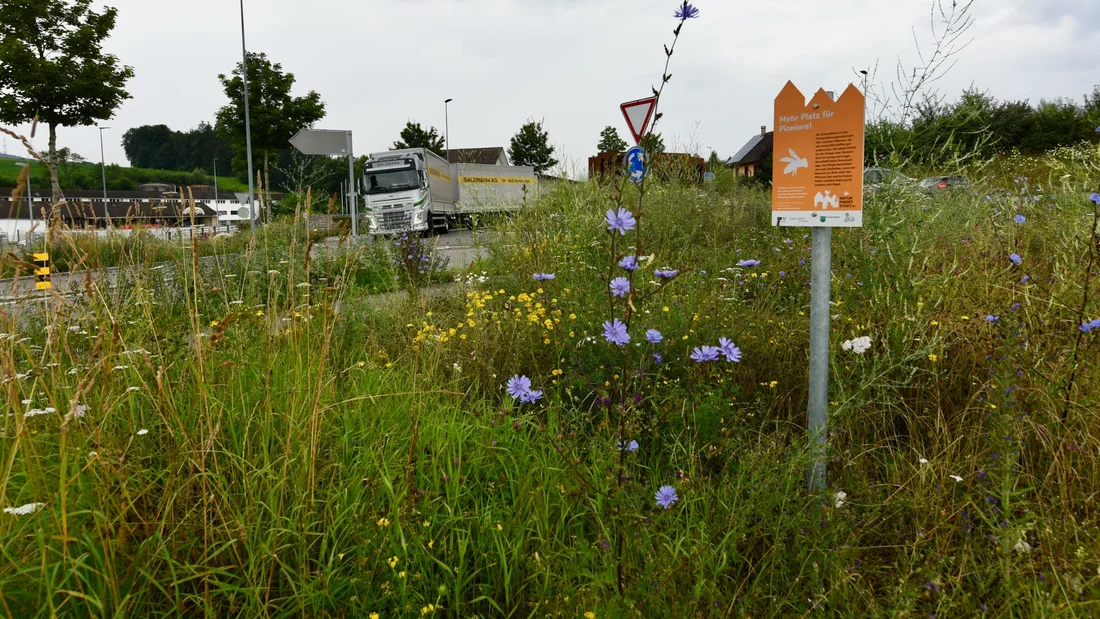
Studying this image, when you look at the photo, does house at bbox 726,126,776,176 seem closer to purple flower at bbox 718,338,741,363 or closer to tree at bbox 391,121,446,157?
tree at bbox 391,121,446,157

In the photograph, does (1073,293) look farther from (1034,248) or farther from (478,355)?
(478,355)

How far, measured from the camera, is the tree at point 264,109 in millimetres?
27031

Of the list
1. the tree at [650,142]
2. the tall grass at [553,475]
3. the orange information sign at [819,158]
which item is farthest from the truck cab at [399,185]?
the tree at [650,142]

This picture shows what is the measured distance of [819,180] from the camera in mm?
2305

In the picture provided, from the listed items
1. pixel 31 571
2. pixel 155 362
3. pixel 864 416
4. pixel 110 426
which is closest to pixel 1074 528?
pixel 864 416

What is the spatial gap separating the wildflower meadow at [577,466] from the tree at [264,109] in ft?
89.0

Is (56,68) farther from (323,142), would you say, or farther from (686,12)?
(686,12)

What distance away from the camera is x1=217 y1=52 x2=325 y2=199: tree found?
88.7 feet

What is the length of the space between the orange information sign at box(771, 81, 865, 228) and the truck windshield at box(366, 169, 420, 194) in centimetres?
1922

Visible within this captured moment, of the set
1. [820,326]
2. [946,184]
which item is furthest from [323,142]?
[820,326]

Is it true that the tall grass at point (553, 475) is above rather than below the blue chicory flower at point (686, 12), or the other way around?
below

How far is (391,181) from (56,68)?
1104cm

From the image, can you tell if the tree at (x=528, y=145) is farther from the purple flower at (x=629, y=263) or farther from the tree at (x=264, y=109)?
the purple flower at (x=629, y=263)

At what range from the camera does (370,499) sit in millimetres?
1980
